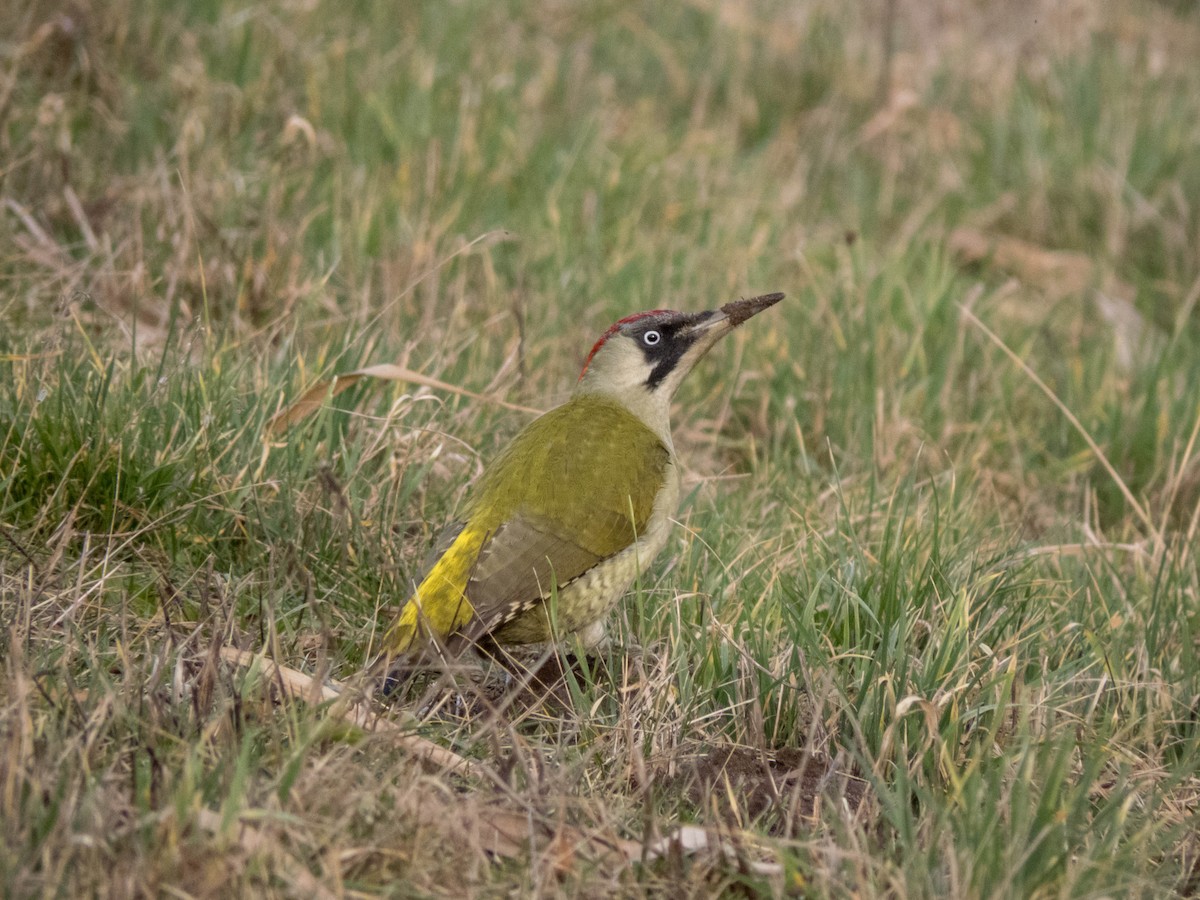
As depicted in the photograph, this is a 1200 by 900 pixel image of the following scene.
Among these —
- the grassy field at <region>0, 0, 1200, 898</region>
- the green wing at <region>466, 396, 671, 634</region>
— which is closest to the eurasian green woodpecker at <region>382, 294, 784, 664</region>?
the green wing at <region>466, 396, 671, 634</region>

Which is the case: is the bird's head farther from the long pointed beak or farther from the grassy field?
the grassy field

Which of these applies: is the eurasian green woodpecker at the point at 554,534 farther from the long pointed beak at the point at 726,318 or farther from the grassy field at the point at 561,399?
the grassy field at the point at 561,399

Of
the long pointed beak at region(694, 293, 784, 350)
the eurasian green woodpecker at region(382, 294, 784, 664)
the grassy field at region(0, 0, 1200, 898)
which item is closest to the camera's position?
the grassy field at region(0, 0, 1200, 898)

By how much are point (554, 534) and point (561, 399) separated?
4.25ft

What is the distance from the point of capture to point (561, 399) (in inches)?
185

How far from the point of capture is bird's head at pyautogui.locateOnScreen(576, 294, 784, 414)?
4.05 m

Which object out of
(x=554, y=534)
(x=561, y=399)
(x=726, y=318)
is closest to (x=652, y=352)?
(x=726, y=318)

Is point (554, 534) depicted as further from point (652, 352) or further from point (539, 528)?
point (652, 352)

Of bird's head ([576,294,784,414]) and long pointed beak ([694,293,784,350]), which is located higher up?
long pointed beak ([694,293,784,350])

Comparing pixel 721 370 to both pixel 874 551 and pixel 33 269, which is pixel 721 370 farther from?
pixel 33 269

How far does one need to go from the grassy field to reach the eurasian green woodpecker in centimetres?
14

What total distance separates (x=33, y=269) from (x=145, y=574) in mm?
1699

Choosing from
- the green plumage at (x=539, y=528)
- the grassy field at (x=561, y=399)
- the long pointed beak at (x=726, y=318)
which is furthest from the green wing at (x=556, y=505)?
the long pointed beak at (x=726, y=318)

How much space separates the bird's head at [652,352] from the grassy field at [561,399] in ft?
1.18
